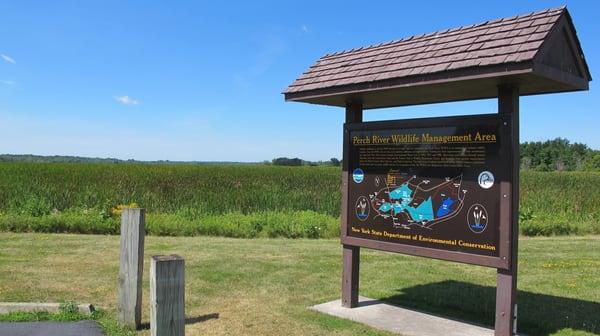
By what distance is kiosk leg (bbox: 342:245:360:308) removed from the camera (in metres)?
6.53

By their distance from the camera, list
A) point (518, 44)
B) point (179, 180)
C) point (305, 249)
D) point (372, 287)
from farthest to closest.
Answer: point (179, 180) < point (305, 249) < point (372, 287) < point (518, 44)

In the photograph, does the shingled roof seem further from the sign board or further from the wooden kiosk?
the sign board

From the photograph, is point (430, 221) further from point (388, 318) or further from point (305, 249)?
point (305, 249)

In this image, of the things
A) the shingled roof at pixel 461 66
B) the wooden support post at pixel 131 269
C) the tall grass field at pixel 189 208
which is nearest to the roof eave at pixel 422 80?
the shingled roof at pixel 461 66

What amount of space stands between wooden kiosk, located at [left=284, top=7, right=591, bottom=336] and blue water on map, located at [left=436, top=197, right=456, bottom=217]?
0.03 ft

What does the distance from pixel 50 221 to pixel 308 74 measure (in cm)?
877

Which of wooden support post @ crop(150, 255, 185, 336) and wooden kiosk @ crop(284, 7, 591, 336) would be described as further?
wooden kiosk @ crop(284, 7, 591, 336)

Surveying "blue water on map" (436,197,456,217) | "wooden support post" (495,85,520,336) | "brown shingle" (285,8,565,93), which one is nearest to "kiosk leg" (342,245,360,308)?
"blue water on map" (436,197,456,217)

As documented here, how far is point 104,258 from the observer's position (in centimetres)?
913

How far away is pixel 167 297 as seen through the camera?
380cm

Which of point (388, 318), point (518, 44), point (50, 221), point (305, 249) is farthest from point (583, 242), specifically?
point (50, 221)

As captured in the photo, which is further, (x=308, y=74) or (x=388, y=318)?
(x=308, y=74)

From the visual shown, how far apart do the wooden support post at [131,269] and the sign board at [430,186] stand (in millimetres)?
2438

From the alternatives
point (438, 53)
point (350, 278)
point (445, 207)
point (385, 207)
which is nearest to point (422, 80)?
point (438, 53)
